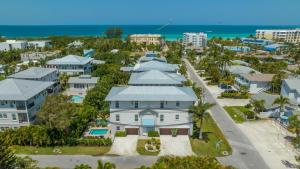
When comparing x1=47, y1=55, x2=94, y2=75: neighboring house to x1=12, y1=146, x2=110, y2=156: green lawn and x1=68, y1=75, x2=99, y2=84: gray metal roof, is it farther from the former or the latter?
x1=12, y1=146, x2=110, y2=156: green lawn

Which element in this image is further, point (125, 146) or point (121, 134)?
point (121, 134)

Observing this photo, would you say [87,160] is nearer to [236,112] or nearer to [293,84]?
[236,112]

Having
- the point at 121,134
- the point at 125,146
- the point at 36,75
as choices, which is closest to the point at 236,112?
the point at 121,134

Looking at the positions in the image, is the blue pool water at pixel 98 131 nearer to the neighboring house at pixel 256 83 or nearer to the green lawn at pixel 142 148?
the green lawn at pixel 142 148

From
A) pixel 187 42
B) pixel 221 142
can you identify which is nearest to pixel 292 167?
pixel 221 142

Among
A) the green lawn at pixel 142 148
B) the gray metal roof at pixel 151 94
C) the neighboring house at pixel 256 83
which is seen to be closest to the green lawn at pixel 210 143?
the green lawn at pixel 142 148

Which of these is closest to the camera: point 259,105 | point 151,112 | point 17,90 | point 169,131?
point 151,112

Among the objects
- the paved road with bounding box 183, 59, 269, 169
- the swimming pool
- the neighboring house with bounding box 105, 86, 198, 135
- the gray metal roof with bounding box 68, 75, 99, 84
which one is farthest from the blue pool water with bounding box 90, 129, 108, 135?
the gray metal roof with bounding box 68, 75, 99, 84

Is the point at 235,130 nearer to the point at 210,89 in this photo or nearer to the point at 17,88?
the point at 210,89
